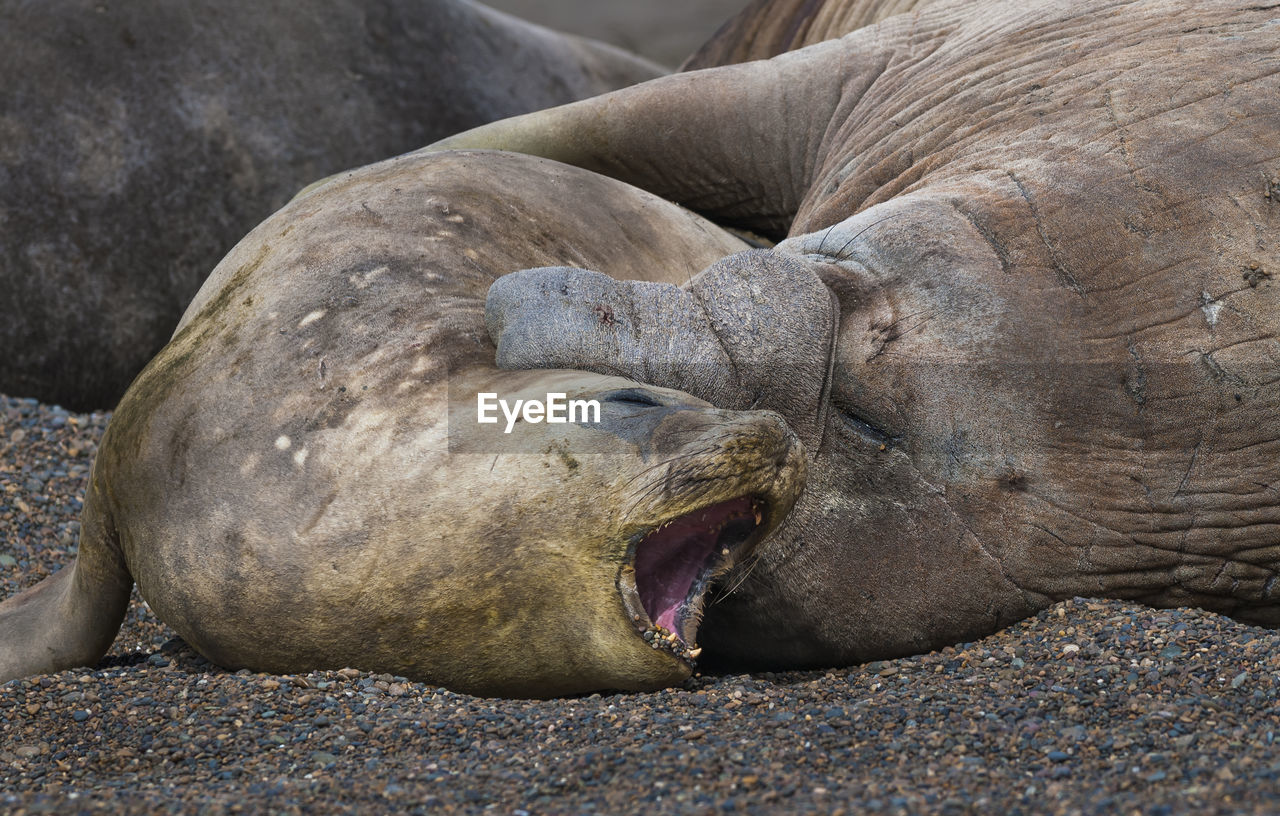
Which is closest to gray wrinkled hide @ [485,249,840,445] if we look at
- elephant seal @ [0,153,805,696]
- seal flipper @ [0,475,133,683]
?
elephant seal @ [0,153,805,696]

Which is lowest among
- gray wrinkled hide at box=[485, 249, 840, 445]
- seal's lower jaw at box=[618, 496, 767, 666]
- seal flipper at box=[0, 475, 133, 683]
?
seal flipper at box=[0, 475, 133, 683]

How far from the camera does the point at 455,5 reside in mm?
6684

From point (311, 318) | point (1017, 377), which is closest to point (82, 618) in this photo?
point (311, 318)

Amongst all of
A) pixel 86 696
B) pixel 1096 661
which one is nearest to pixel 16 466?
pixel 86 696

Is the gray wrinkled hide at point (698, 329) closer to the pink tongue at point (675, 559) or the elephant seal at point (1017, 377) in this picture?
the elephant seal at point (1017, 377)

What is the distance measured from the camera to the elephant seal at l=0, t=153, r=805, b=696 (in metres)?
2.98

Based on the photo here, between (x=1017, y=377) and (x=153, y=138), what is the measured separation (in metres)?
3.60

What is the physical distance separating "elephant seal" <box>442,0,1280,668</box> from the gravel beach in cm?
15

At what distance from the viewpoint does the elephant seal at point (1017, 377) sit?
3414 millimetres

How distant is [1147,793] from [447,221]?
2217mm

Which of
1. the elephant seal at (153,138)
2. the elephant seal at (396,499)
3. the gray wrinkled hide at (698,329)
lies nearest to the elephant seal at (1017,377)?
the gray wrinkled hide at (698,329)

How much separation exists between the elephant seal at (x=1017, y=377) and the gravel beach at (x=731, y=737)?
15cm

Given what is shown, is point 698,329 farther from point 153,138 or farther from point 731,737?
point 153,138

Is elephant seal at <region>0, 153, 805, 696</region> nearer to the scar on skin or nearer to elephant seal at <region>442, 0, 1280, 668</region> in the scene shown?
the scar on skin
